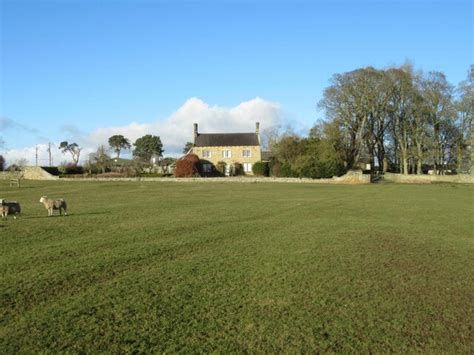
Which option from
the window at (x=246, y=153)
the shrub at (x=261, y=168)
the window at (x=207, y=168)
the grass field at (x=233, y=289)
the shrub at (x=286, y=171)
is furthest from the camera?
the window at (x=246, y=153)

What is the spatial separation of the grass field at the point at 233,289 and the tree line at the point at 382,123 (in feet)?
145

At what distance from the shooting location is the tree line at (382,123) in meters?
57.1

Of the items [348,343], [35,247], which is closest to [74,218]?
[35,247]

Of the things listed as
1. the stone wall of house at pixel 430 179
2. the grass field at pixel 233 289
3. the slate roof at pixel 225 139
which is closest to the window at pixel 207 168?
the slate roof at pixel 225 139

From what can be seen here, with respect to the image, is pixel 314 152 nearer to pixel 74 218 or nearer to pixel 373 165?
pixel 373 165

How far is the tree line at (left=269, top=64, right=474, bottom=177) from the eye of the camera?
57.1 m

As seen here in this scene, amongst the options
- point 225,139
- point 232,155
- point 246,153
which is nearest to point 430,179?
point 246,153

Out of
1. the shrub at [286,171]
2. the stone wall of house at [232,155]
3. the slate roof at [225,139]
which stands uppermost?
the slate roof at [225,139]

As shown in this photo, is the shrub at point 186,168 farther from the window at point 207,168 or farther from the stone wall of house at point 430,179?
the stone wall of house at point 430,179

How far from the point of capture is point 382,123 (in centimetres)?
6181

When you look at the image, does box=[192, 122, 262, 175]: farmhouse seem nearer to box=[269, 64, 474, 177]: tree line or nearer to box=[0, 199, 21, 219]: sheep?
box=[269, 64, 474, 177]: tree line

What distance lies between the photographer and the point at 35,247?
11055mm

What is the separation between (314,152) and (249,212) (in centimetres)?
3824

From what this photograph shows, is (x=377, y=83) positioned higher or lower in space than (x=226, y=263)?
higher
